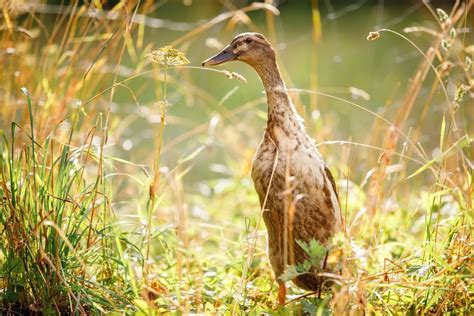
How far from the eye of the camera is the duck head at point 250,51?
2.93 m

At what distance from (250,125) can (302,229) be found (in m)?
3.07

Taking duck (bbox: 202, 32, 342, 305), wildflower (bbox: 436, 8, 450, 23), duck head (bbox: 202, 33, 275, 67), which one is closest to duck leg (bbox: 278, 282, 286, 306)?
duck (bbox: 202, 32, 342, 305)

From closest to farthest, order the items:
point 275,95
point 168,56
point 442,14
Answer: point 168,56
point 442,14
point 275,95

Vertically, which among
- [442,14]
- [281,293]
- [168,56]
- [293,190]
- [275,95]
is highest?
[442,14]

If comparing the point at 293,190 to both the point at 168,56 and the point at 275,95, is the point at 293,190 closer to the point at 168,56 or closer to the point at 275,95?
the point at 275,95

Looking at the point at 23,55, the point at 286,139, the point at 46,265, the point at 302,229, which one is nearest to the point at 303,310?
the point at 302,229

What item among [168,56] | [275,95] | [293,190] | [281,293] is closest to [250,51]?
[275,95]

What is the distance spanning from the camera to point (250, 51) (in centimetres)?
293

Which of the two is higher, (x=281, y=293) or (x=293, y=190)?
(x=293, y=190)

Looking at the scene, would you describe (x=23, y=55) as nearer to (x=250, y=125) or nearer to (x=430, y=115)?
(x=250, y=125)

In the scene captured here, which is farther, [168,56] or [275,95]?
[275,95]

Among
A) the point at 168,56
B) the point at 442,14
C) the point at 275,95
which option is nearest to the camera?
the point at 168,56

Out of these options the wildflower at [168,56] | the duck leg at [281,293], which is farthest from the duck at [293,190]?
the wildflower at [168,56]

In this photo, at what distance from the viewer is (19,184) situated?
262 cm
